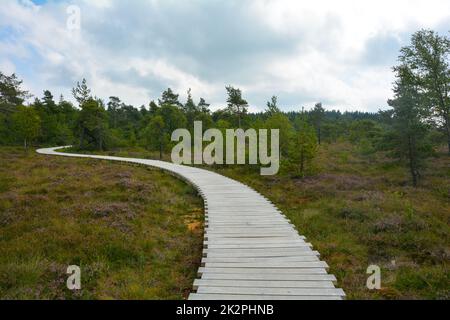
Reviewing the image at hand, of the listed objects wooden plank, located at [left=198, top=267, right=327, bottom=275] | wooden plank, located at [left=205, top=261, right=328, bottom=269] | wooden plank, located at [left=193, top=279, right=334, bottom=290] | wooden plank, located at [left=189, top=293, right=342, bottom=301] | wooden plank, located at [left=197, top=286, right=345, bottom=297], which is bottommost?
wooden plank, located at [left=189, top=293, right=342, bottom=301]

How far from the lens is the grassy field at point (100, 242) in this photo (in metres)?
6.25

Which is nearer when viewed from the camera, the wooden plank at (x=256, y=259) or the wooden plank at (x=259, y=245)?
the wooden plank at (x=256, y=259)

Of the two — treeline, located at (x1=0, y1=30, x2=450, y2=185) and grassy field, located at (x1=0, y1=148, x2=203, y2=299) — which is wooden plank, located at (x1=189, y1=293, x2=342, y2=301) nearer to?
grassy field, located at (x1=0, y1=148, x2=203, y2=299)

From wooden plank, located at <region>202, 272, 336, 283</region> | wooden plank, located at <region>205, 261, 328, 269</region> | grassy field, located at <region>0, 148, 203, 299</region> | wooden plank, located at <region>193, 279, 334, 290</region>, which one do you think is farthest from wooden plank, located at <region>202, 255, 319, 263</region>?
wooden plank, located at <region>193, 279, 334, 290</region>

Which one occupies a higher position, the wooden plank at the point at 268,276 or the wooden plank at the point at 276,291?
the wooden plank at the point at 268,276

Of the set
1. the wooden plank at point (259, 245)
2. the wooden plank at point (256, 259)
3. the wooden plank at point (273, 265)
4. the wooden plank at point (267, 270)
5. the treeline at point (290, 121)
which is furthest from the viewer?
the treeline at point (290, 121)

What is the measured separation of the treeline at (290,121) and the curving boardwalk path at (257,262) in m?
11.5

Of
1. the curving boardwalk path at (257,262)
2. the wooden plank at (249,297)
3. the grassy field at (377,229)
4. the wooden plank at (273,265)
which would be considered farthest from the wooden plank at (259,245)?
the wooden plank at (249,297)

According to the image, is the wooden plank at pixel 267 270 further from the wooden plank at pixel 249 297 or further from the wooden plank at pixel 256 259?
the wooden plank at pixel 249 297

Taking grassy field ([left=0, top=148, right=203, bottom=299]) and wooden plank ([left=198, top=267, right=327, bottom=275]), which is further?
wooden plank ([left=198, top=267, right=327, bottom=275])

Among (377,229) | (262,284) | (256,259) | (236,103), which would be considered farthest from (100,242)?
(236,103)

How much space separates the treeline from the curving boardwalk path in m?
11.5

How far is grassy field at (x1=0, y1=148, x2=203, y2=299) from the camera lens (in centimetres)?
625

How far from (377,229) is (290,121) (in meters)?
36.3
